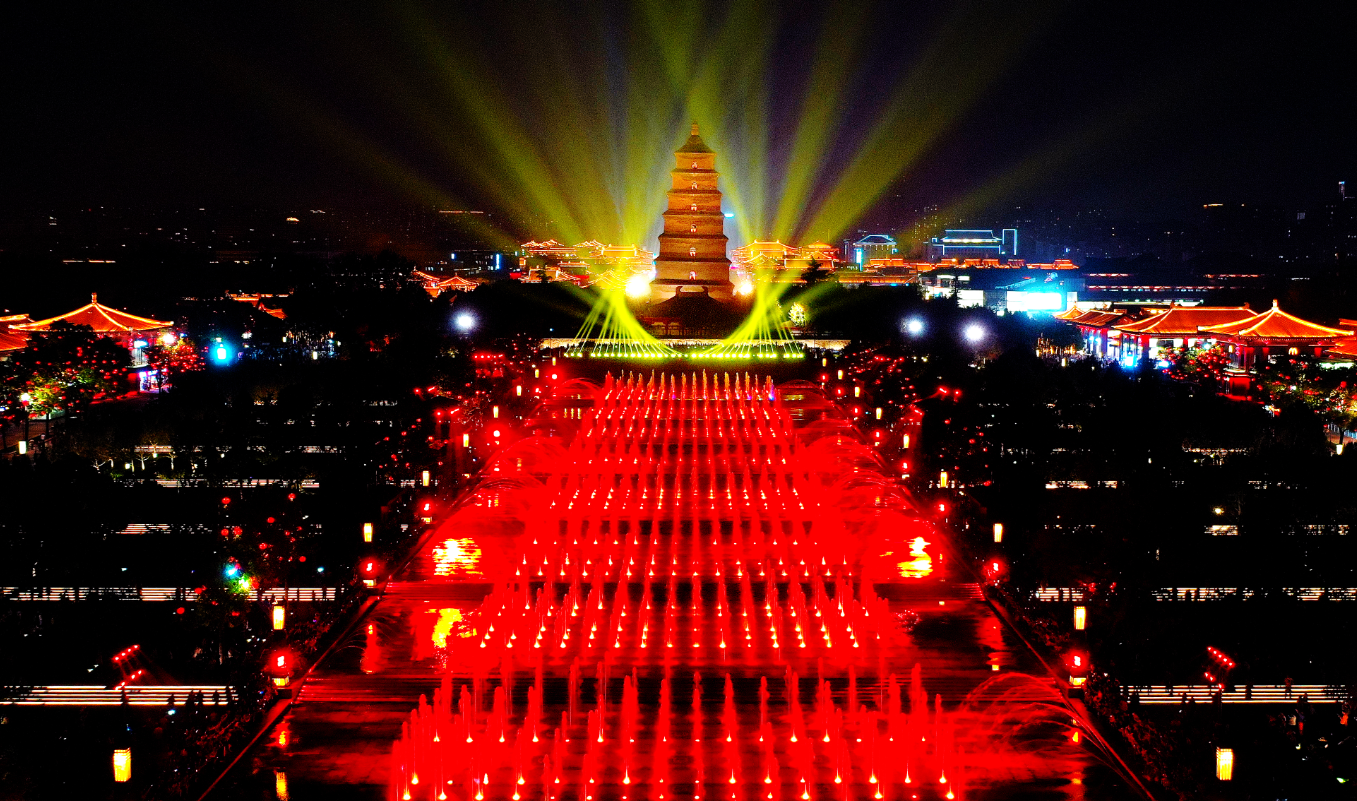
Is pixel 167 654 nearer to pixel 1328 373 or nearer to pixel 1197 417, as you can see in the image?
pixel 1197 417

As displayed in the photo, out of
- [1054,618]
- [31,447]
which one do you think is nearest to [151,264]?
[31,447]

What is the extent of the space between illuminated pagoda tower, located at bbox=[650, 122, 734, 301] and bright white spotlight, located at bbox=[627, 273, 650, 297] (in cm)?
621

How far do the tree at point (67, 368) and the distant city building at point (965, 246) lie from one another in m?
112

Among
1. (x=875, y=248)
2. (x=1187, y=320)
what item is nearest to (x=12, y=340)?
(x=1187, y=320)

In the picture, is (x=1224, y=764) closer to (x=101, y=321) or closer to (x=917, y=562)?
(x=917, y=562)

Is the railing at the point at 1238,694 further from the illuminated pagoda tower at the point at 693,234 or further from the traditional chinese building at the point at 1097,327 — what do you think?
the illuminated pagoda tower at the point at 693,234

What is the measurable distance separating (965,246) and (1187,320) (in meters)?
99.5

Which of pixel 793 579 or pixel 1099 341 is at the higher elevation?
pixel 1099 341

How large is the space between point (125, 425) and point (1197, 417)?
20707 mm

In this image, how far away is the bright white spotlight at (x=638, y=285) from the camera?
6788 cm

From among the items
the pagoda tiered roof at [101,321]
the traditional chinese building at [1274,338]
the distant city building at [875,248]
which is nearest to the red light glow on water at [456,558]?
the pagoda tiered roof at [101,321]

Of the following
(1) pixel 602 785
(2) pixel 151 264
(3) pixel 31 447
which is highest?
(2) pixel 151 264

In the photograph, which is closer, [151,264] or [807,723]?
[807,723]

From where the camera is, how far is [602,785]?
980 centimetres
